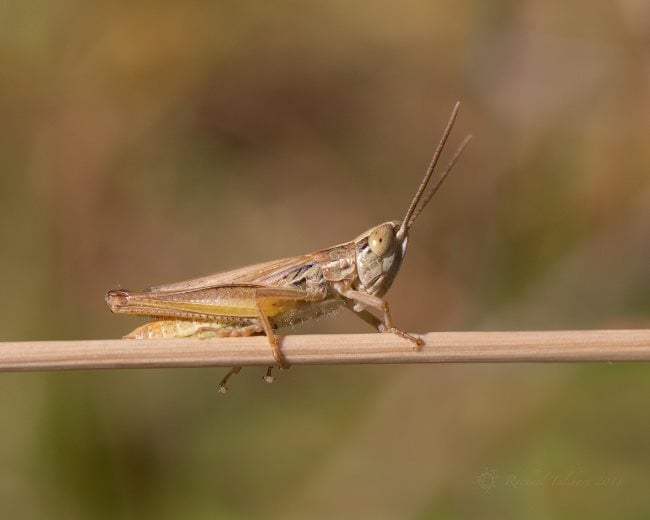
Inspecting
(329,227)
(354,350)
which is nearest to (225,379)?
(354,350)

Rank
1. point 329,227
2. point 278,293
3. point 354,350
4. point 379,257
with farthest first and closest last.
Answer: point 329,227, point 379,257, point 278,293, point 354,350

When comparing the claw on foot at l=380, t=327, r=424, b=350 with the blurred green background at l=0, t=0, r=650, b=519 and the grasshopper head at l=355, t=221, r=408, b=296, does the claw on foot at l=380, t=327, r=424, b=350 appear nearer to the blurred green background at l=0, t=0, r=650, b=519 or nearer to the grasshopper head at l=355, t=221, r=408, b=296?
the grasshopper head at l=355, t=221, r=408, b=296

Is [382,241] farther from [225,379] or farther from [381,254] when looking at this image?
[225,379]

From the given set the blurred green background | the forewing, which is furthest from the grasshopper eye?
the blurred green background

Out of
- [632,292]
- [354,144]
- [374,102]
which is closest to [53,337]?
[354,144]

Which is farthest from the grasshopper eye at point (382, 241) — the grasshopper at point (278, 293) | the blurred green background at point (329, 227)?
the blurred green background at point (329, 227)

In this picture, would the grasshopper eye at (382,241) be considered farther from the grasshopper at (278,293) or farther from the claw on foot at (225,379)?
the claw on foot at (225,379)
